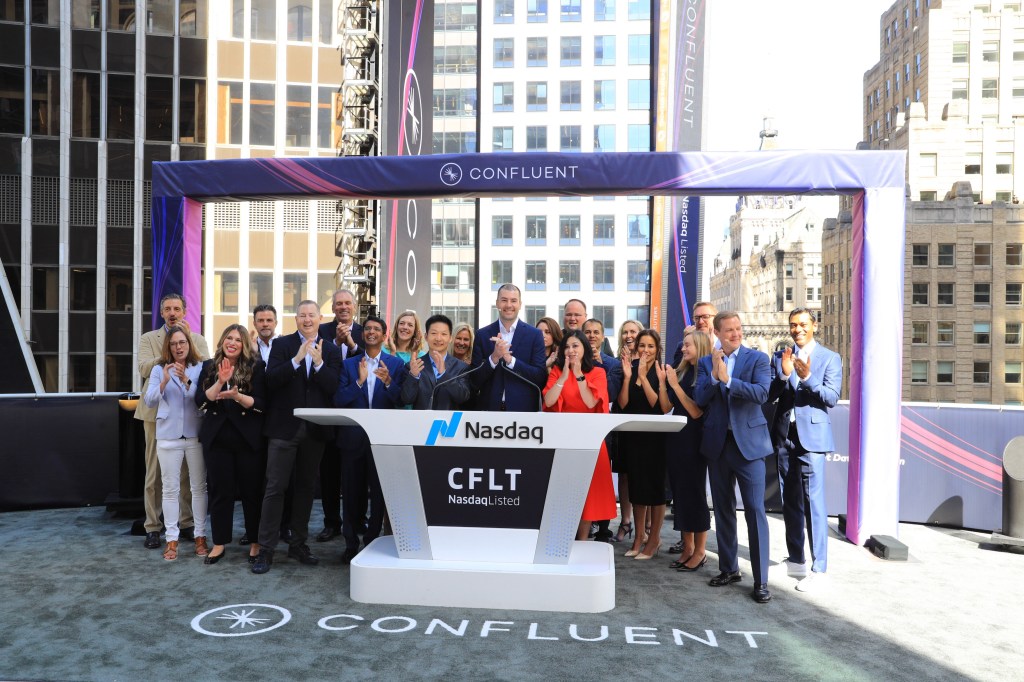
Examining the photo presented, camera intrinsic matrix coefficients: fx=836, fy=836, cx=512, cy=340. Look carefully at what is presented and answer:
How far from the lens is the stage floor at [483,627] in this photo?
13.6 ft

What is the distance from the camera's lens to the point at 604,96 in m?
60.2

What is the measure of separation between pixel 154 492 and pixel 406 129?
8188 millimetres

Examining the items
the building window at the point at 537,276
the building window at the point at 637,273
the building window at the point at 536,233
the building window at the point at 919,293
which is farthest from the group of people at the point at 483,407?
the building window at the point at 919,293

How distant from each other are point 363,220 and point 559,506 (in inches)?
1147

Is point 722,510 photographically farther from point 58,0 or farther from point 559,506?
point 58,0

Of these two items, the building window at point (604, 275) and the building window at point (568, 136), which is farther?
the building window at point (568, 136)

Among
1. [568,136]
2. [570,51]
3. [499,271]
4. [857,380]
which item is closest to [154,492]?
[857,380]

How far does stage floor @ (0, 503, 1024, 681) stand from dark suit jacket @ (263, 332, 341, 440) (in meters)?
1.05

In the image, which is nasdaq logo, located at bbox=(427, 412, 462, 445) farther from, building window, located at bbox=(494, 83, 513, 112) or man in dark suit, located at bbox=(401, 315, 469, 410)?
building window, located at bbox=(494, 83, 513, 112)

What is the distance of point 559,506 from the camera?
17.1ft

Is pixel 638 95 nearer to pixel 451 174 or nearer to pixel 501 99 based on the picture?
pixel 501 99

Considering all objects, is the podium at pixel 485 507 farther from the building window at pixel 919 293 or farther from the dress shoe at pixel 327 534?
the building window at pixel 919 293

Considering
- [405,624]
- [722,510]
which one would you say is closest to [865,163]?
[722,510]

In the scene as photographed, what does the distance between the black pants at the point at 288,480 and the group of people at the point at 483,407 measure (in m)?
0.01
